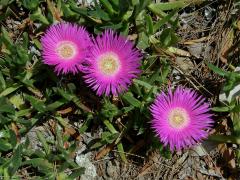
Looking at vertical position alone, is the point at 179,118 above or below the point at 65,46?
below

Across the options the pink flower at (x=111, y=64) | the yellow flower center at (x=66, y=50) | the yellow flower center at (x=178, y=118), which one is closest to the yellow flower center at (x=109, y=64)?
the pink flower at (x=111, y=64)

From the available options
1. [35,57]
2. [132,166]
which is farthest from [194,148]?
[35,57]

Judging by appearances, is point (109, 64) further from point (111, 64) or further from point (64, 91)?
point (64, 91)

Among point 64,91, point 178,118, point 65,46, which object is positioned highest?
point 65,46

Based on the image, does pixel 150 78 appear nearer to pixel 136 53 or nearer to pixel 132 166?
pixel 136 53

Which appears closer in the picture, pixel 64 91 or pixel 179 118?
pixel 179 118

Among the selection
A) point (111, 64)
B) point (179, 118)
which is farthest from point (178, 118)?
point (111, 64)

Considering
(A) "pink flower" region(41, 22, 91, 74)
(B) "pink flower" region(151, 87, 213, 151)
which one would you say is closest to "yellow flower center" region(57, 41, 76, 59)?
(A) "pink flower" region(41, 22, 91, 74)
